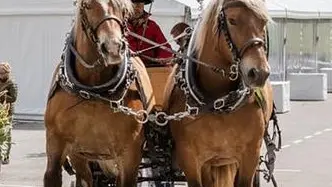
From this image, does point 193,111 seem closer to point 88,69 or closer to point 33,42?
point 88,69

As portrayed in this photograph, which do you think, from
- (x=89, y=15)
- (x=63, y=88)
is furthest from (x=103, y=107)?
(x=89, y=15)

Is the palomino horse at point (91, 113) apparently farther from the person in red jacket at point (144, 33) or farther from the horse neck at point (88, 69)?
the person in red jacket at point (144, 33)

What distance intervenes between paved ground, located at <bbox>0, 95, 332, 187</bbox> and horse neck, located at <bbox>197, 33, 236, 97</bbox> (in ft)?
16.5

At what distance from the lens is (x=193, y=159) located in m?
5.99

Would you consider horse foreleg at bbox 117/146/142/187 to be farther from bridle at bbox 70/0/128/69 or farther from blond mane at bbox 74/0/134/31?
blond mane at bbox 74/0/134/31

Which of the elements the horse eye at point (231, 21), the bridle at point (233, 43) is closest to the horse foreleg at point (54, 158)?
the bridle at point (233, 43)

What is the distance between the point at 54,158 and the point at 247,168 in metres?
1.45

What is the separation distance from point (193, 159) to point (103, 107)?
776mm

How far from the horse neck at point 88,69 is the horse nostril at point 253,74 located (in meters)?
1.24

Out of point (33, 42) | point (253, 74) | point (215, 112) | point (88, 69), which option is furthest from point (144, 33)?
point (33, 42)

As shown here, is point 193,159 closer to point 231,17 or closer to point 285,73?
point 231,17

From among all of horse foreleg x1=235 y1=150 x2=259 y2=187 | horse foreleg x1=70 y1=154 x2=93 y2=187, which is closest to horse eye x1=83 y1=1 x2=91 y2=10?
horse foreleg x1=70 y1=154 x2=93 y2=187

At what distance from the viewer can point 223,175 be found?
252 inches

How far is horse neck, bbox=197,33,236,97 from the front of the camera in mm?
5898
